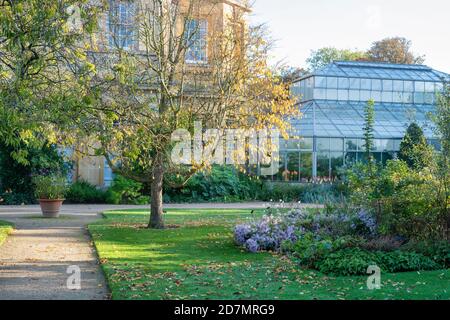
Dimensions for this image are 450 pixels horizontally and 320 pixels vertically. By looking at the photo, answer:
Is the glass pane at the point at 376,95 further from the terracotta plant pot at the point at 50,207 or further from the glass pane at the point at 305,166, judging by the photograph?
the terracotta plant pot at the point at 50,207

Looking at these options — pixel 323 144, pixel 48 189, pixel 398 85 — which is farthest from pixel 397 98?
pixel 48 189

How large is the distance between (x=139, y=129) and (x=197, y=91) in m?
4.92

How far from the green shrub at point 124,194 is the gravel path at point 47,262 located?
8.92 m

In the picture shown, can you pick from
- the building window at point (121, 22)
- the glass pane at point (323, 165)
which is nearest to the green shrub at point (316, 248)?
the building window at point (121, 22)

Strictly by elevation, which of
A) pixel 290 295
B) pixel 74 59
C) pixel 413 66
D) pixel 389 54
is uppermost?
pixel 389 54

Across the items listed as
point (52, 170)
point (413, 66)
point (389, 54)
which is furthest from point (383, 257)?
point (389, 54)

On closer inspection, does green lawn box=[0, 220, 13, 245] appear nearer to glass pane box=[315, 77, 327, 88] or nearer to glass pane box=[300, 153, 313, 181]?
glass pane box=[300, 153, 313, 181]

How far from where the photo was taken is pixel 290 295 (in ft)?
26.5

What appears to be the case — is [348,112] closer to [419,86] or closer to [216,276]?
[419,86]

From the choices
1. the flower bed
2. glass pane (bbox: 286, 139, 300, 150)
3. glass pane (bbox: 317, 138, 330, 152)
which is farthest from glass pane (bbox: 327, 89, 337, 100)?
the flower bed

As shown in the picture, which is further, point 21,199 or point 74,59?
point 21,199

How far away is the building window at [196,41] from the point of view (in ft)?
52.8

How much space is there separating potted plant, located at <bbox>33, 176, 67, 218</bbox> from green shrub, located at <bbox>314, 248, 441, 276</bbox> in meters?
12.1
